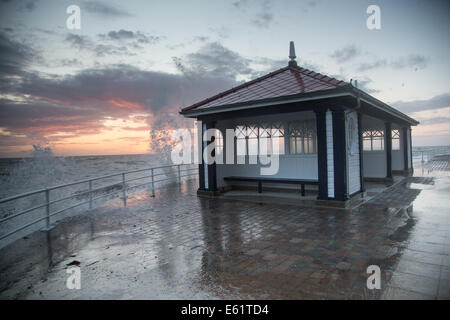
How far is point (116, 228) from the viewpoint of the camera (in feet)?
19.4

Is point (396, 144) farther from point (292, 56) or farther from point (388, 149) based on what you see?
point (292, 56)

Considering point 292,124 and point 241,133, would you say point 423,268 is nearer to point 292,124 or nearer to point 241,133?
point 292,124

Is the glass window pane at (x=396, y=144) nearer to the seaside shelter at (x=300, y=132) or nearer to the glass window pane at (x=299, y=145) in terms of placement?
the seaside shelter at (x=300, y=132)

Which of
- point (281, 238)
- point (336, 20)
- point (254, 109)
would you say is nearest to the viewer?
point (281, 238)

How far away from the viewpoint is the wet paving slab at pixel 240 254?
124 inches

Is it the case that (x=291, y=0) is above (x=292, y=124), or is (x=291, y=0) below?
above

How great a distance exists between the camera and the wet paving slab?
3139mm

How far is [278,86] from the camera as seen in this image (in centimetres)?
850

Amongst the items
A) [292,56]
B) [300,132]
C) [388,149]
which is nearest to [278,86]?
[300,132]

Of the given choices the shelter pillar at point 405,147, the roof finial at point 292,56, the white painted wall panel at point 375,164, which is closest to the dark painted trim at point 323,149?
the roof finial at point 292,56

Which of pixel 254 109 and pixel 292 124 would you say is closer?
pixel 254 109

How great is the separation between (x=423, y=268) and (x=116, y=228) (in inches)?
211
